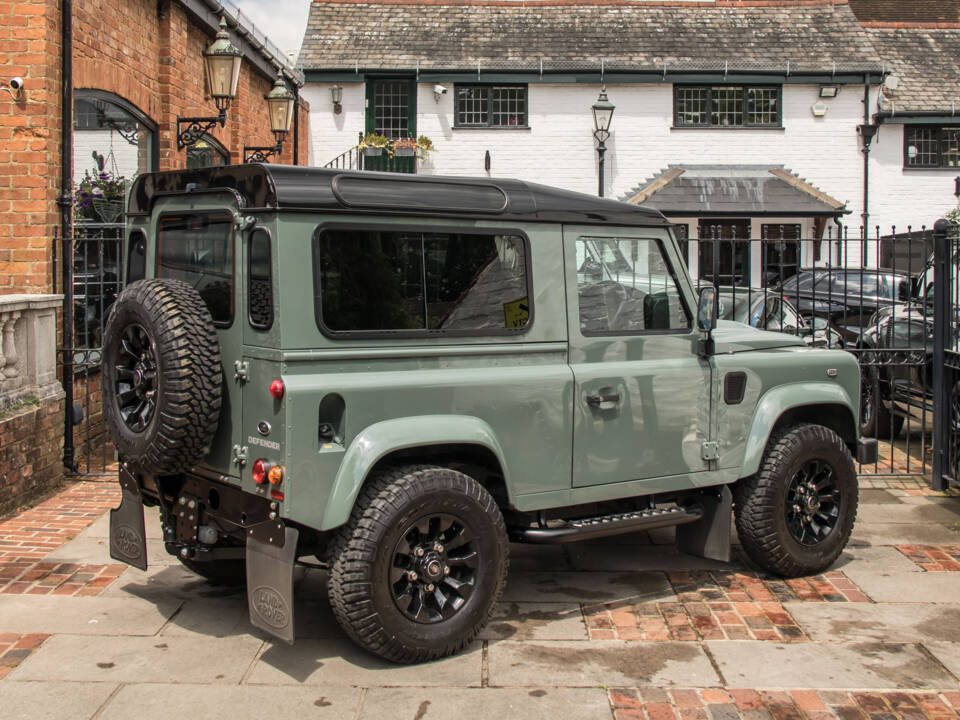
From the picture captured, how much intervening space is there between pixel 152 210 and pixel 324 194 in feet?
4.17

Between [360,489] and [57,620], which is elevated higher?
[360,489]

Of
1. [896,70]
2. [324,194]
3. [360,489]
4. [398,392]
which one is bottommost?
[360,489]

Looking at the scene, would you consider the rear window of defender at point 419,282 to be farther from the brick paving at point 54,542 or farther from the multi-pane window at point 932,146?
the multi-pane window at point 932,146

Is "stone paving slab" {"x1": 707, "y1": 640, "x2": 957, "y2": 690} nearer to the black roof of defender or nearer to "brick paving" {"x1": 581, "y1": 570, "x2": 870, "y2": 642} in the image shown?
"brick paving" {"x1": 581, "y1": 570, "x2": 870, "y2": 642}

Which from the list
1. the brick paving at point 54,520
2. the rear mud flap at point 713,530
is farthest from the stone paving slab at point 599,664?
the brick paving at point 54,520

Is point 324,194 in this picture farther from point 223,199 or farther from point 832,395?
point 832,395

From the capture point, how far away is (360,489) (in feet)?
14.6

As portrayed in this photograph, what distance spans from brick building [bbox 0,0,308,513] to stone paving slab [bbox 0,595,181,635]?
1.94 metres

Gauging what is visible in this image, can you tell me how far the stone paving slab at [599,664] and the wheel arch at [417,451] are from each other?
2.40ft

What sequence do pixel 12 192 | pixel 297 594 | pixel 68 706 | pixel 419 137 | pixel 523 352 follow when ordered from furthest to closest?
pixel 419 137 < pixel 12 192 < pixel 297 594 < pixel 523 352 < pixel 68 706

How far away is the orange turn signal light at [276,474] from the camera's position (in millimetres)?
4230

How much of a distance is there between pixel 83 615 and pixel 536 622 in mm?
2304

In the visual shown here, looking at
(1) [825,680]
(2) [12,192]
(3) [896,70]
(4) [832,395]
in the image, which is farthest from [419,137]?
(1) [825,680]

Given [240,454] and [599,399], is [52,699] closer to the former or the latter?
[240,454]
